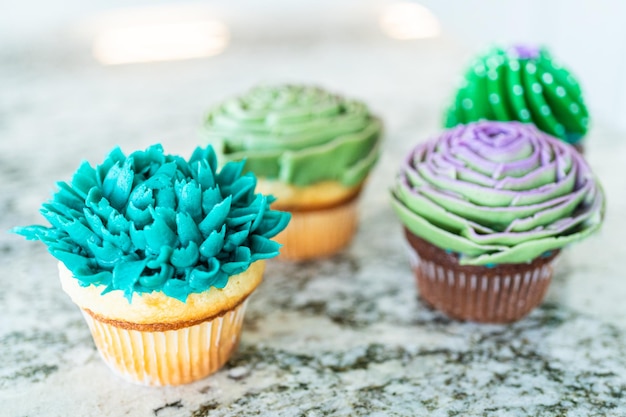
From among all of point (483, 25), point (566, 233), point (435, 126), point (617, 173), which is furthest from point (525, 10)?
point (566, 233)

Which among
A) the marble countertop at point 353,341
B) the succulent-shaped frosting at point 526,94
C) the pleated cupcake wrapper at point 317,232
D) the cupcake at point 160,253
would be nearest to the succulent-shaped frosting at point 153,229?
the cupcake at point 160,253

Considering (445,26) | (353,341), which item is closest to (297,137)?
(353,341)

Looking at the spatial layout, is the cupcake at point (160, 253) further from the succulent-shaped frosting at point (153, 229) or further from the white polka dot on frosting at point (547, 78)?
the white polka dot on frosting at point (547, 78)

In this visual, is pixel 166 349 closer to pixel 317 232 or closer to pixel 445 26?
pixel 317 232

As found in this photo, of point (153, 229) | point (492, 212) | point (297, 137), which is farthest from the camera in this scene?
point (297, 137)

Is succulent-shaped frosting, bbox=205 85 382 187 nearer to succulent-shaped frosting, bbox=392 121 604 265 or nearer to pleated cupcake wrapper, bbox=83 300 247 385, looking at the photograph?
succulent-shaped frosting, bbox=392 121 604 265

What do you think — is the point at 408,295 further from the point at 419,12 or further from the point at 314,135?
the point at 419,12

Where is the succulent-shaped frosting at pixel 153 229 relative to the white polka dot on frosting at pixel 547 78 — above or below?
below

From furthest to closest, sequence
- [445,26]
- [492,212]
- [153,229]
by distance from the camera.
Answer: [445,26]
[492,212]
[153,229]
